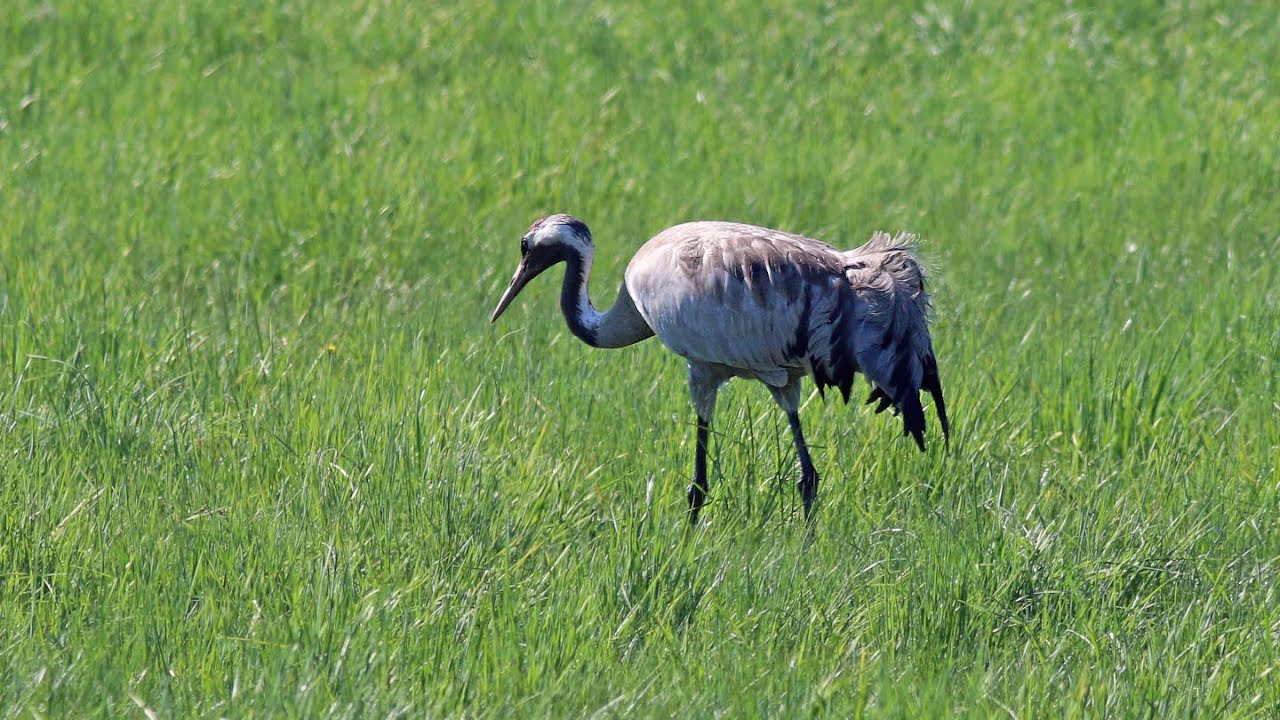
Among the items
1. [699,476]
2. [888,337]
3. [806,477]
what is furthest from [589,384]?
[888,337]

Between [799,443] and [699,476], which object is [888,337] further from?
[699,476]

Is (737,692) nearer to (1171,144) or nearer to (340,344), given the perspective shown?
(340,344)

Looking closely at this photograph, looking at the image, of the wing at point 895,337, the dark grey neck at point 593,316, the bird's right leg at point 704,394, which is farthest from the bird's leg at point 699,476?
the wing at point 895,337

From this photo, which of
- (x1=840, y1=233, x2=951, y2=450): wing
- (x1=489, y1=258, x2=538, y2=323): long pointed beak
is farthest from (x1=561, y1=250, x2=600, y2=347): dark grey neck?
(x1=840, y1=233, x2=951, y2=450): wing

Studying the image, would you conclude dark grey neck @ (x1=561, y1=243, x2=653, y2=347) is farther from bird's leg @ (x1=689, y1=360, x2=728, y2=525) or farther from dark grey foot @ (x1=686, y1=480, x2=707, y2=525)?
dark grey foot @ (x1=686, y1=480, x2=707, y2=525)

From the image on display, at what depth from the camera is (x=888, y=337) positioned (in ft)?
16.7

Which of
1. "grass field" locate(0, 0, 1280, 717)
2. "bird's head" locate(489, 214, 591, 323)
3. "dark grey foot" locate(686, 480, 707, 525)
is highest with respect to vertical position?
"bird's head" locate(489, 214, 591, 323)

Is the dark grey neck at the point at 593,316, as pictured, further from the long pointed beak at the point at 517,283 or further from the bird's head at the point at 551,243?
the long pointed beak at the point at 517,283

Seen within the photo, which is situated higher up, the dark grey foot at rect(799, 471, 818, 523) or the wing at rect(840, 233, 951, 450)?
the wing at rect(840, 233, 951, 450)

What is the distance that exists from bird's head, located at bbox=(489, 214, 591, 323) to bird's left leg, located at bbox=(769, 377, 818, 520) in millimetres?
874

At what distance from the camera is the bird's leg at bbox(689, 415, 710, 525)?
491 cm

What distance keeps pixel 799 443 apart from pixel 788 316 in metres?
0.42

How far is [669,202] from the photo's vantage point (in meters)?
8.41

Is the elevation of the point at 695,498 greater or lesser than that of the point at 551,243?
lesser
